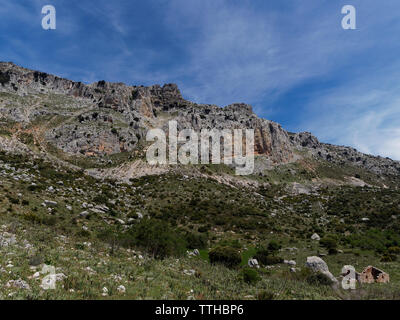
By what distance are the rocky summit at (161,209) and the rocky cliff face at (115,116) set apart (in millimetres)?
620

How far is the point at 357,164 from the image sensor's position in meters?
132

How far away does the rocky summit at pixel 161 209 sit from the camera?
10281 millimetres

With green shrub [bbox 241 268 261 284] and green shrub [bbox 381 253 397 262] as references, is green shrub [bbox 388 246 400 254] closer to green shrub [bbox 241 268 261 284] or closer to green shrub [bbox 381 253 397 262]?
green shrub [bbox 381 253 397 262]

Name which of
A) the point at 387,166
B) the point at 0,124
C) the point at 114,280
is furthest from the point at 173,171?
the point at 387,166

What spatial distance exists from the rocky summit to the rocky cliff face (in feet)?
2.03

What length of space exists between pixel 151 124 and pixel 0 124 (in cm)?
5175

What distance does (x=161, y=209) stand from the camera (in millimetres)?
41188

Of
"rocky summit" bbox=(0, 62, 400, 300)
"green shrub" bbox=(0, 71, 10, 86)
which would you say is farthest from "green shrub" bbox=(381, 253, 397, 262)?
"green shrub" bbox=(0, 71, 10, 86)

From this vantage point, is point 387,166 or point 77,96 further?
point 387,166

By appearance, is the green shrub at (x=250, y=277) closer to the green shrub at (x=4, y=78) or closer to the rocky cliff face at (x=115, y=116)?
the rocky cliff face at (x=115, y=116)

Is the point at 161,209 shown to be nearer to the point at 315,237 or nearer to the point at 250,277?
the point at 315,237

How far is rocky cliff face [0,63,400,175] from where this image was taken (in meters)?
74.4
